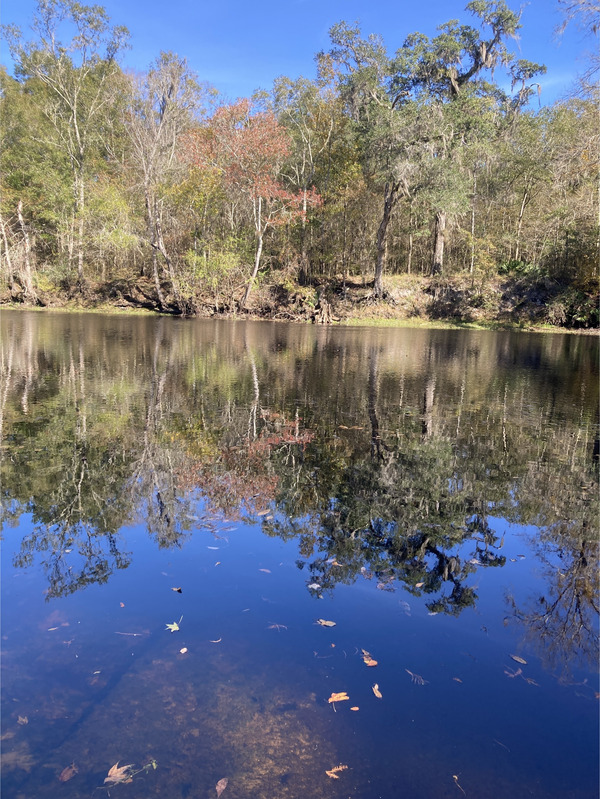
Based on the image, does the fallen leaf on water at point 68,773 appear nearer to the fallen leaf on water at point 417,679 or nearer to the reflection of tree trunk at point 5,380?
the fallen leaf on water at point 417,679

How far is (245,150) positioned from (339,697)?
30035 millimetres

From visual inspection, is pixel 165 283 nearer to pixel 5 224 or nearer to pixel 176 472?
pixel 5 224

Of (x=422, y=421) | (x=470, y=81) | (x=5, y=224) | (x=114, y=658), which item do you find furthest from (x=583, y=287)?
(x=5, y=224)

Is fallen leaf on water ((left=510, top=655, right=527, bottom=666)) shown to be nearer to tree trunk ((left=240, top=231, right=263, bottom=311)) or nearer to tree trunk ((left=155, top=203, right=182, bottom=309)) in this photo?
tree trunk ((left=240, top=231, right=263, bottom=311))

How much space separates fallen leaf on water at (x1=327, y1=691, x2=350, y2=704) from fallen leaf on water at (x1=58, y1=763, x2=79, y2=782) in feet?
4.00

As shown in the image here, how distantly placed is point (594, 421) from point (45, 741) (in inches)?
354

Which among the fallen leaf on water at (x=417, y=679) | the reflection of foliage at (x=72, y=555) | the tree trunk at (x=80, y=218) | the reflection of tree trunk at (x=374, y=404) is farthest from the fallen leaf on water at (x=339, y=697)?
the tree trunk at (x=80, y=218)

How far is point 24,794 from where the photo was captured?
2.20 m

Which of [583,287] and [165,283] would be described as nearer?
[583,287]

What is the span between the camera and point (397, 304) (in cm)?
3269

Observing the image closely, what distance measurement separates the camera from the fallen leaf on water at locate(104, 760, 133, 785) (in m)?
2.28

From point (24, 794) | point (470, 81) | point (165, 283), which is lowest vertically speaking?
point (24, 794)

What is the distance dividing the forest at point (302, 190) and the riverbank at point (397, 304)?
0.13m

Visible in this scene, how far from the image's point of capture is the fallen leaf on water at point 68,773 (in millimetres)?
2281
